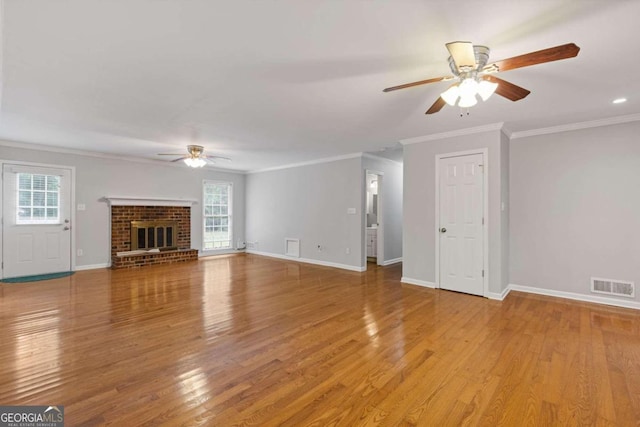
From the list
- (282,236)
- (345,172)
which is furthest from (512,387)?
(282,236)

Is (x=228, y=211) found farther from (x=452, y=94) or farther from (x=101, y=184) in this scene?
(x=452, y=94)

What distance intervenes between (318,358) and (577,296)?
3.90 m

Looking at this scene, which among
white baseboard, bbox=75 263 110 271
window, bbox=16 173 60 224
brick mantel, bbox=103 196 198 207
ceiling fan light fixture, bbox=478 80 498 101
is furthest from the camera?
brick mantel, bbox=103 196 198 207

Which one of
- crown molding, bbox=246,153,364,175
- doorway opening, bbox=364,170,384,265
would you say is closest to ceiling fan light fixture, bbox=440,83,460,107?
crown molding, bbox=246,153,364,175

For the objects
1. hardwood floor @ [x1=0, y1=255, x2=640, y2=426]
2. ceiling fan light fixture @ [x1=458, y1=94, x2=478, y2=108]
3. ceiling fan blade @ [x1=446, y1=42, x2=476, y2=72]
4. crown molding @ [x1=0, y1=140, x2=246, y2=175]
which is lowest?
hardwood floor @ [x1=0, y1=255, x2=640, y2=426]

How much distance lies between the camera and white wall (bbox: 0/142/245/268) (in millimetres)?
5785

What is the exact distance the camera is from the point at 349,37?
6.73 ft

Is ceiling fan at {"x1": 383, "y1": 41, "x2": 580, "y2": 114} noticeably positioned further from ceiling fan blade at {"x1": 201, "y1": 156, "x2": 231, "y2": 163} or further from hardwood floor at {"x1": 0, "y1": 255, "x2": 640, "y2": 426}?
ceiling fan blade at {"x1": 201, "y1": 156, "x2": 231, "y2": 163}

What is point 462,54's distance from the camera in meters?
1.90

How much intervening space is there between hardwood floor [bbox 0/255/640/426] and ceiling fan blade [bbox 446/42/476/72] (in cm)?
222

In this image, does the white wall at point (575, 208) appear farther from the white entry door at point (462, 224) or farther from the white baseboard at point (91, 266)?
the white baseboard at point (91, 266)

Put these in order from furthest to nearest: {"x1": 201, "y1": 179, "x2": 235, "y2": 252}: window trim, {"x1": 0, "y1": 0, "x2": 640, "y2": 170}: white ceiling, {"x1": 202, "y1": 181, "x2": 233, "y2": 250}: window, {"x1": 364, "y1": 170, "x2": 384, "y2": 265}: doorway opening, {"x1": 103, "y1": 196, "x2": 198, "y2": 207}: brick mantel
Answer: {"x1": 202, "y1": 181, "x2": 233, "y2": 250}: window < {"x1": 201, "y1": 179, "x2": 235, "y2": 252}: window trim < {"x1": 364, "y1": 170, "x2": 384, "y2": 265}: doorway opening < {"x1": 103, "y1": 196, "x2": 198, "y2": 207}: brick mantel < {"x1": 0, "y1": 0, "x2": 640, "y2": 170}: white ceiling

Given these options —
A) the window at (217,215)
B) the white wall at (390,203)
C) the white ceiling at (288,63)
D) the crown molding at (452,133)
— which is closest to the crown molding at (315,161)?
the white wall at (390,203)

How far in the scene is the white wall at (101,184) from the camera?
19.0 ft
